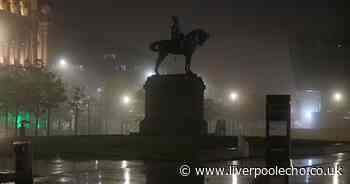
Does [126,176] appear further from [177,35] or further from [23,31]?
[23,31]

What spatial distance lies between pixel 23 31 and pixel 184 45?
284 feet

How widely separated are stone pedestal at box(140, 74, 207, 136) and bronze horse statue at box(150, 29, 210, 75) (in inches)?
55.7

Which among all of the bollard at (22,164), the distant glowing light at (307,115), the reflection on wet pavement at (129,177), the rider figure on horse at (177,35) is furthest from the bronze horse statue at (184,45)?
the distant glowing light at (307,115)

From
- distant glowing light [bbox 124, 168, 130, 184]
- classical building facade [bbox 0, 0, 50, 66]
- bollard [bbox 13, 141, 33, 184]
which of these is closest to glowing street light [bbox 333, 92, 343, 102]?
classical building facade [bbox 0, 0, 50, 66]

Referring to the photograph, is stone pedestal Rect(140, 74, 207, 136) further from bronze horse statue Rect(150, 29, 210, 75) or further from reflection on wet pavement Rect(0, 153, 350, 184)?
reflection on wet pavement Rect(0, 153, 350, 184)

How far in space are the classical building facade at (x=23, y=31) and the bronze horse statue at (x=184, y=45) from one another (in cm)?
7199

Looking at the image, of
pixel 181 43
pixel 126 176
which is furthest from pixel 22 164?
pixel 181 43

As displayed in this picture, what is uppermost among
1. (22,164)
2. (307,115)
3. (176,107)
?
(176,107)

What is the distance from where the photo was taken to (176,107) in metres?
41.9

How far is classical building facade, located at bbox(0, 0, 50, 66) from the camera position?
119 metres

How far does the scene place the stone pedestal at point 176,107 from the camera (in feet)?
137

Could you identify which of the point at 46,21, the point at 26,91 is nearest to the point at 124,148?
the point at 26,91

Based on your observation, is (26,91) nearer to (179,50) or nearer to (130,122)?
(130,122)

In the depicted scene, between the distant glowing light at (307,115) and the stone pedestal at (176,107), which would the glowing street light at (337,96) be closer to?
the distant glowing light at (307,115)
